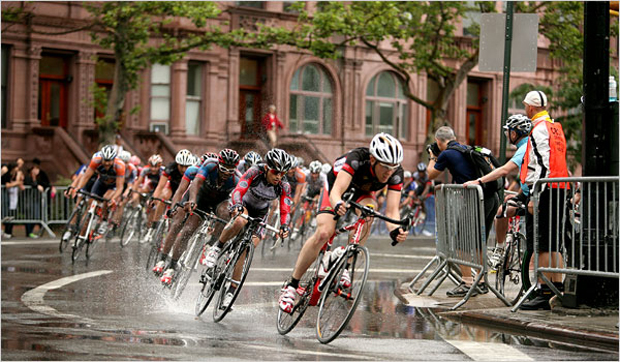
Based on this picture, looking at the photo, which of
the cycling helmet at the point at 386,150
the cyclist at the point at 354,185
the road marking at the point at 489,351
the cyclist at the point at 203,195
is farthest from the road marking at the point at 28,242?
the road marking at the point at 489,351

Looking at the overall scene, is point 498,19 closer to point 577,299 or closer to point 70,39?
point 577,299

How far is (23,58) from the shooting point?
34.9 metres

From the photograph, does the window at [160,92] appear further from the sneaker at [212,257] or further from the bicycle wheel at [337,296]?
the bicycle wheel at [337,296]

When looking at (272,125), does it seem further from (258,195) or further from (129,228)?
(258,195)

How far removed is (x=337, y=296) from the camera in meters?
8.95

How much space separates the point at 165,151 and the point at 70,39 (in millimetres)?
4735

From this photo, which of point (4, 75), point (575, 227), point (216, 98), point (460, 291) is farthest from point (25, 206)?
point (575, 227)

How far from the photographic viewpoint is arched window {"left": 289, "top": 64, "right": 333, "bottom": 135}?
42.0 meters

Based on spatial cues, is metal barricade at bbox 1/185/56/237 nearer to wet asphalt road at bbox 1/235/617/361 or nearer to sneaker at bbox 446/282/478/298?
wet asphalt road at bbox 1/235/617/361

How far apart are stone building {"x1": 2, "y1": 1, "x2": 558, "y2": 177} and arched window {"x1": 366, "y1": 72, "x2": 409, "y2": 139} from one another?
41 mm

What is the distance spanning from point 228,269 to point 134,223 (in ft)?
39.4

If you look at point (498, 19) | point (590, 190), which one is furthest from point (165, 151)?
point (590, 190)

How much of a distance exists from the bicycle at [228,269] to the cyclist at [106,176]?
7480 millimetres

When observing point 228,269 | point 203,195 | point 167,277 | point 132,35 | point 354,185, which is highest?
point 132,35
